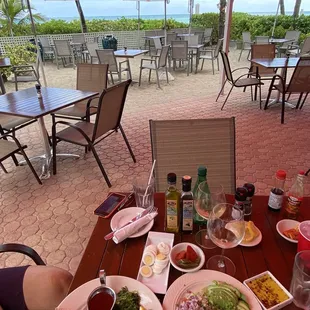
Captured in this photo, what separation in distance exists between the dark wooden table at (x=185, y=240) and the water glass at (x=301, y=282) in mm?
27

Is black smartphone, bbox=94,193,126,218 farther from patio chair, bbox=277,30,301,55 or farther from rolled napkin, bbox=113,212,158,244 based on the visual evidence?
patio chair, bbox=277,30,301,55

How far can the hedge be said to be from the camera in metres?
9.65

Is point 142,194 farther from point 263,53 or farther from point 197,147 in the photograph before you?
point 263,53

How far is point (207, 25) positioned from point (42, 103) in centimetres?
1068

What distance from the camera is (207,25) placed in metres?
11.2

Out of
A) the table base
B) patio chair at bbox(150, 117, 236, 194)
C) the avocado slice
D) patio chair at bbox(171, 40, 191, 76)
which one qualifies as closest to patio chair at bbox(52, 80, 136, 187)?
the table base

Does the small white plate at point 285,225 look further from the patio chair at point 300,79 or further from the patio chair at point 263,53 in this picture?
the patio chair at point 263,53

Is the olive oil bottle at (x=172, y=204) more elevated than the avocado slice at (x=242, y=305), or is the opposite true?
the olive oil bottle at (x=172, y=204)

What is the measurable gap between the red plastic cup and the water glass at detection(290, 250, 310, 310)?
0.08m

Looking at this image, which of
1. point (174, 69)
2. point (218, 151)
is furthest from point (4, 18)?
point (218, 151)

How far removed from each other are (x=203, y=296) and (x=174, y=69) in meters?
7.51

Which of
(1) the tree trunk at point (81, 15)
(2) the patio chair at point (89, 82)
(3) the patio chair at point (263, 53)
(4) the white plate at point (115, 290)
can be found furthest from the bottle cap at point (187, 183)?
(1) the tree trunk at point (81, 15)

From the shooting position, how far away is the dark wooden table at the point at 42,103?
90.0 inches

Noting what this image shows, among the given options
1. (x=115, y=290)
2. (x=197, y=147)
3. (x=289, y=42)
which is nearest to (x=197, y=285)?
(x=115, y=290)
